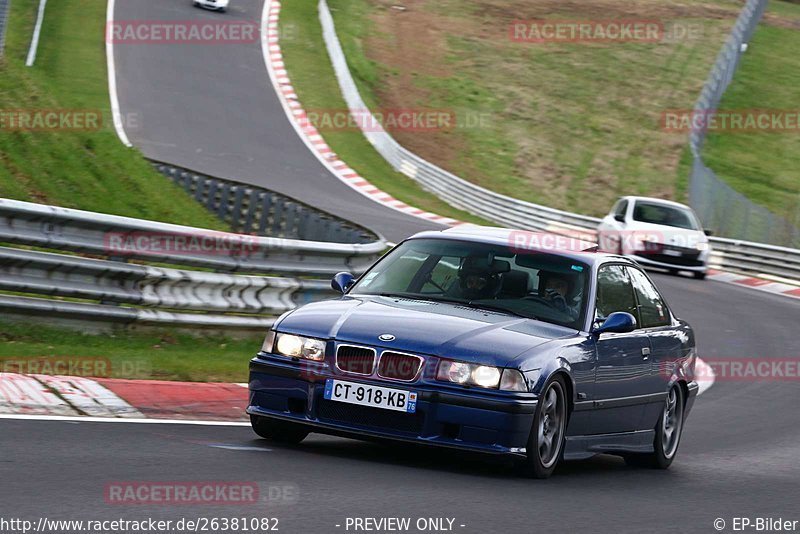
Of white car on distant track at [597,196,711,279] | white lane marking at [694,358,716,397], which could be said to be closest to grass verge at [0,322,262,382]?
white lane marking at [694,358,716,397]

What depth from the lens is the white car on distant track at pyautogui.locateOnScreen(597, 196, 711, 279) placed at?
26.1 meters

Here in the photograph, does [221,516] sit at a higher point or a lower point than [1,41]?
lower

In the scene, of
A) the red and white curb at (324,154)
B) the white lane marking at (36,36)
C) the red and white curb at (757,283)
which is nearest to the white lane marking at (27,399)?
the red and white curb at (757,283)

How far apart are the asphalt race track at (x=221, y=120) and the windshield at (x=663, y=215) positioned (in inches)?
163

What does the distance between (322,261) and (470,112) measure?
2973 centimetres

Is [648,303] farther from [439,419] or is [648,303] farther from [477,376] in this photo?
[439,419]

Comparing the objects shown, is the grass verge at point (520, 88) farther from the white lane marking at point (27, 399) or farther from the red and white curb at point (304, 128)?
the white lane marking at point (27, 399)

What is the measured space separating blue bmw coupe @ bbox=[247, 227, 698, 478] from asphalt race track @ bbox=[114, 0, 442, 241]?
15913 millimetres

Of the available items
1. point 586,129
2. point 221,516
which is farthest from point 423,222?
point 221,516

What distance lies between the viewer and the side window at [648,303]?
945 cm

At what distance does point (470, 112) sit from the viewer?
137ft

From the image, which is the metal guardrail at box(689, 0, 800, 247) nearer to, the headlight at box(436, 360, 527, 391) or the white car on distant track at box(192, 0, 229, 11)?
the white car on distant track at box(192, 0, 229, 11)

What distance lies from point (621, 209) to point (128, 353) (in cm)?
1798

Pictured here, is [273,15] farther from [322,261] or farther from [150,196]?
[322,261]
